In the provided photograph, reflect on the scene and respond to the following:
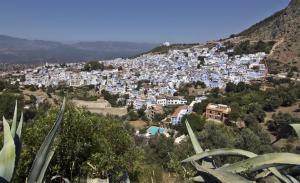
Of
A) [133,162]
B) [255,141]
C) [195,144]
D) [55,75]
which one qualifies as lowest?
[55,75]

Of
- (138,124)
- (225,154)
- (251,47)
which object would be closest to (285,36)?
(251,47)

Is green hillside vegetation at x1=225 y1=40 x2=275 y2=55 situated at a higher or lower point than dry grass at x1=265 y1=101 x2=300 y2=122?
higher

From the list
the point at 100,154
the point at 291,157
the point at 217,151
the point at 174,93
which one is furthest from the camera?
the point at 174,93

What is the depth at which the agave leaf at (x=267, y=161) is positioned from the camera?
1.72 metres

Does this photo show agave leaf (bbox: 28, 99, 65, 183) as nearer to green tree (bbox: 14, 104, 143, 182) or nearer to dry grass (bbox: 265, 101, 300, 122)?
green tree (bbox: 14, 104, 143, 182)

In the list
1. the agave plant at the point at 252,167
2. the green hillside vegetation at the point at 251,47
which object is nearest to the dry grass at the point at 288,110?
the agave plant at the point at 252,167

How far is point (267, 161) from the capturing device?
1752 mm

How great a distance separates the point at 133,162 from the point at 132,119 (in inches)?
1337

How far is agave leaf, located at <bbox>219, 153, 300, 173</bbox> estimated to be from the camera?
1.72 metres

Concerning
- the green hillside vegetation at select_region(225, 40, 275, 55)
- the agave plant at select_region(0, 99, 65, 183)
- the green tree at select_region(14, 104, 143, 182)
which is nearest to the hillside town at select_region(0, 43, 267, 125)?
the green hillside vegetation at select_region(225, 40, 275, 55)

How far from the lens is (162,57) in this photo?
326 ft

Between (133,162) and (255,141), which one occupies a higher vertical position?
(133,162)

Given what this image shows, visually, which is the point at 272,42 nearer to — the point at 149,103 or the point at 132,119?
the point at 149,103

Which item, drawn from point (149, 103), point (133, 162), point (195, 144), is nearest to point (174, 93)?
point (149, 103)
